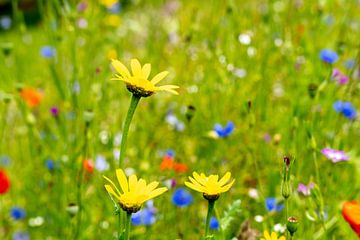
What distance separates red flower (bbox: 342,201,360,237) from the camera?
904 mm

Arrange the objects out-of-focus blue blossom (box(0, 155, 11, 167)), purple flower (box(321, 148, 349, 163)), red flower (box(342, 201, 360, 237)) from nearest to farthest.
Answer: red flower (box(342, 201, 360, 237))
purple flower (box(321, 148, 349, 163))
out-of-focus blue blossom (box(0, 155, 11, 167))

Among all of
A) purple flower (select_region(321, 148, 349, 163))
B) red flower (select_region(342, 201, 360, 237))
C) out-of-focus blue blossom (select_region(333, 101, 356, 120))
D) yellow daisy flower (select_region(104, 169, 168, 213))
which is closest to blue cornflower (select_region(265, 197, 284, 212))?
purple flower (select_region(321, 148, 349, 163))

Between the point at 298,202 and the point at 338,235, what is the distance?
0.15m

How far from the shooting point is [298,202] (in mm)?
1268

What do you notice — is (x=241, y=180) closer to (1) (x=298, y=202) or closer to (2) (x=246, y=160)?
(2) (x=246, y=160)

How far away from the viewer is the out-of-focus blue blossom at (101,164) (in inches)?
58.1

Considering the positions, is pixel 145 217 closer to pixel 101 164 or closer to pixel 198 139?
pixel 101 164

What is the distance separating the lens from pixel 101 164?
149 centimetres

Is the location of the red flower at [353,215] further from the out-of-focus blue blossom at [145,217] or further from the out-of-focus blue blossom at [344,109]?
the out-of-focus blue blossom at [344,109]

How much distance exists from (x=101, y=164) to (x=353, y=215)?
72 centimetres

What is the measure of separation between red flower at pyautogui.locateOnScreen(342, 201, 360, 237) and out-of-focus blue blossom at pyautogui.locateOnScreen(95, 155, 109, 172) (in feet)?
2.22

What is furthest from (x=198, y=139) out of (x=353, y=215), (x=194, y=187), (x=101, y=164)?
(x=194, y=187)

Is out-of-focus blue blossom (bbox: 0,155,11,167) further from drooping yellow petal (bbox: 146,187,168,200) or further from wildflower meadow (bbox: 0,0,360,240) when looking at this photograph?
drooping yellow petal (bbox: 146,187,168,200)

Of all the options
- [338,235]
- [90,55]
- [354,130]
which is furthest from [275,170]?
[90,55]
